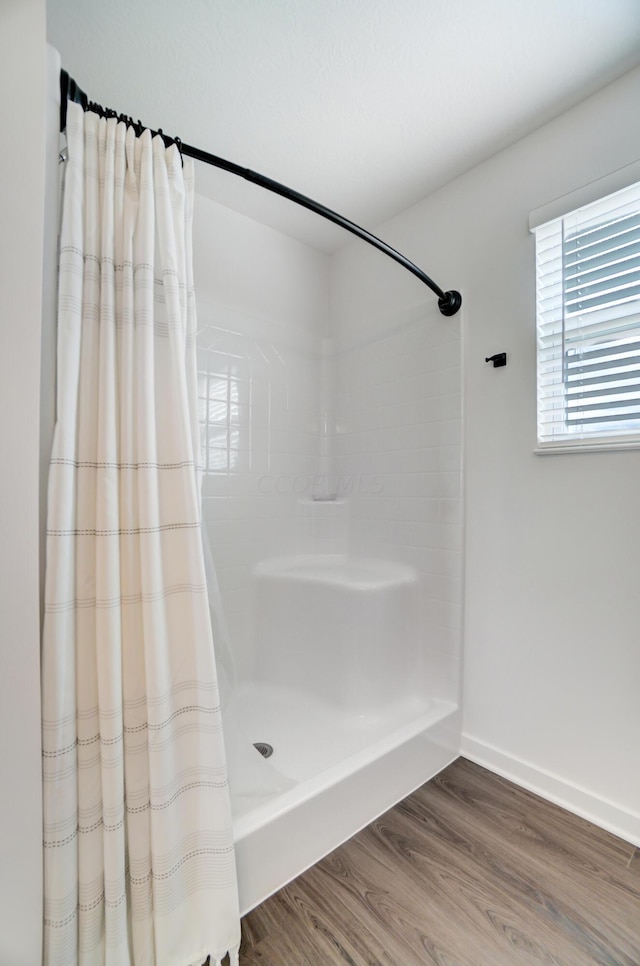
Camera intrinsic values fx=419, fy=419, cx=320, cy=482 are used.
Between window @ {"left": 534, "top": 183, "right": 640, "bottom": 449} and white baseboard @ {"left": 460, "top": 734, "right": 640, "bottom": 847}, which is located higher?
window @ {"left": 534, "top": 183, "right": 640, "bottom": 449}

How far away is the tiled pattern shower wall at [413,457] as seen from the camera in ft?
5.88

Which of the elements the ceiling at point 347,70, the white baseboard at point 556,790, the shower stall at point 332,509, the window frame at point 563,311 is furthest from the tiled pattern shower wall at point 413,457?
the ceiling at point 347,70

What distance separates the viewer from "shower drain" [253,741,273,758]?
1.56m

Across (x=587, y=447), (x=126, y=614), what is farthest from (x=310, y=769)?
(x=587, y=447)

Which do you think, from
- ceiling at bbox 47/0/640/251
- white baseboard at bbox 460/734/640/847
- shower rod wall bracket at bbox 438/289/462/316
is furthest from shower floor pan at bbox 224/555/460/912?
ceiling at bbox 47/0/640/251

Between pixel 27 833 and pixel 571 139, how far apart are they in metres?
2.40

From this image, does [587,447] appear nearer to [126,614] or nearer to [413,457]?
[413,457]

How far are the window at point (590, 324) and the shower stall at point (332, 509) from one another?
38cm

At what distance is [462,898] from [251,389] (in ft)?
6.55

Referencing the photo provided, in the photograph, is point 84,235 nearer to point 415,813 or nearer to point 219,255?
point 219,255

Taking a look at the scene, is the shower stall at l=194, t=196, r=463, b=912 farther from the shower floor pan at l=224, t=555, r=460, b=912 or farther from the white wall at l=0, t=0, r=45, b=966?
the white wall at l=0, t=0, r=45, b=966

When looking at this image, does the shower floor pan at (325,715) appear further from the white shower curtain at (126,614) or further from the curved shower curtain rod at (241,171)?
the curved shower curtain rod at (241,171)

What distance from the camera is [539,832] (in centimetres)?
131

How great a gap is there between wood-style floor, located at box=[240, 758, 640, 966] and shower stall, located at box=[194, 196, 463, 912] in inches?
5.5
